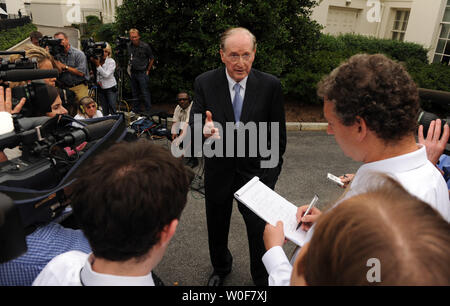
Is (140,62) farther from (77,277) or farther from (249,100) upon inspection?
(77,277)

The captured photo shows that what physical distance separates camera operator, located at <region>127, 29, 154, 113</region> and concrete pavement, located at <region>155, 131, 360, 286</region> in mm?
3689

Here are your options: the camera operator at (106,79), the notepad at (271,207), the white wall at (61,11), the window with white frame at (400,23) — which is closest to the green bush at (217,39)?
the camera operator at (106,79)

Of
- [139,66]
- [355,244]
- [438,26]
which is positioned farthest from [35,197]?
[438,26]

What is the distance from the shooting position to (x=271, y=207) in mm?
1787

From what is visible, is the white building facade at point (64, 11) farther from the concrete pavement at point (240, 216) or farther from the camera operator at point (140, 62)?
the concrete pavement at point (240, 216)

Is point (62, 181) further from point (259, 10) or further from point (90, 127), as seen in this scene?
point (259, 10)

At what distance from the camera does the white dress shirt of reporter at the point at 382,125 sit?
48.5 inches

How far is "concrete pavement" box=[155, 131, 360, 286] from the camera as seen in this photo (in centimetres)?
295

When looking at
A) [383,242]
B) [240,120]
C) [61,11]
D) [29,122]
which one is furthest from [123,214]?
[61,11]

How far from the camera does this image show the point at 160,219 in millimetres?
994

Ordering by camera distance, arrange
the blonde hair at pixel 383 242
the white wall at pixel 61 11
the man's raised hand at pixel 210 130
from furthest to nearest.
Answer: the white wall at pixel 61 11 → the man's raised hand at pixel 210 130 → the blonde hair at pixel 383 242

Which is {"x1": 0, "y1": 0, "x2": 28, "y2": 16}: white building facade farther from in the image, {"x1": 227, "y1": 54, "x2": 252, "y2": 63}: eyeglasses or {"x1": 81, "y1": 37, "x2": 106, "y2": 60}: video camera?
{"x1": 227, "y1": 54, "x2": 252, "y2": 63}: eyeglasses

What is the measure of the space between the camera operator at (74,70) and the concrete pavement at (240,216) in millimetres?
3329

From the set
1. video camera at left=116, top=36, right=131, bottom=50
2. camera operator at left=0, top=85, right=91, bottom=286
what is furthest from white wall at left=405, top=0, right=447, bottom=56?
camera operator at left=0, top=85, right=91, bottom=286
